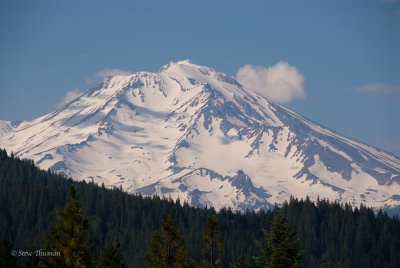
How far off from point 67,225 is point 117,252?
127 feet

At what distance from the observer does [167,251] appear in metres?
86.8

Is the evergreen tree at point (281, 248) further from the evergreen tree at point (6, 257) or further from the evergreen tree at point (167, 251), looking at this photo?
the evergreen tree at point (6, 257)

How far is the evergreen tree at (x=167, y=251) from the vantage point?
82562 millimetres

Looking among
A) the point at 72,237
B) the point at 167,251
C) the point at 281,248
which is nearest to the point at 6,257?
the point at 167,251

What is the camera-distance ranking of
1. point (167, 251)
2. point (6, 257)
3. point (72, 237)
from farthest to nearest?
point (6, 257) → point (167, 251) → point (72, 237)

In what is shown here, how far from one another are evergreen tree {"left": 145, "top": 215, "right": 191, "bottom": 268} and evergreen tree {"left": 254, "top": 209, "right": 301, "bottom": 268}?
37.2 feet

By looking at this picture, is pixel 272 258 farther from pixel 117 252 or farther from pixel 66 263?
pixel 117 252

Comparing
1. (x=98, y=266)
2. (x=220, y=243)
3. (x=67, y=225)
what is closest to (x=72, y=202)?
(x=67, y=225)

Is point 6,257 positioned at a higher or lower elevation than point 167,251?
higher

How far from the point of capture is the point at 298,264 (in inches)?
2800

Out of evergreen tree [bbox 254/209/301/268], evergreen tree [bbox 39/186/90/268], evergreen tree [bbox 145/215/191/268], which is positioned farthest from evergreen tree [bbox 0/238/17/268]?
evergreen tree [bbox 254/209/301/268]

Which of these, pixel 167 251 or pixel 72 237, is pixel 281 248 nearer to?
pixel 72 237

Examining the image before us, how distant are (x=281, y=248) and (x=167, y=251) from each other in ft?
57.1

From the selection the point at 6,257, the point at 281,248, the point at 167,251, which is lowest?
the point at 281,248
